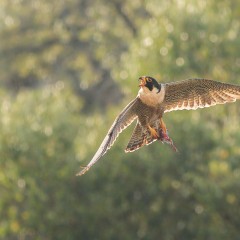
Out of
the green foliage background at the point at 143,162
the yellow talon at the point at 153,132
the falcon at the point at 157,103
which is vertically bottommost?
the yellow talon at the point at 153,132

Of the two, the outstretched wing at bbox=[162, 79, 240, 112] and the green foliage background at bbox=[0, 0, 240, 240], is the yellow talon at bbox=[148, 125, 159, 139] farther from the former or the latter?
the green foliage background at bbox=[0, 0, 240, 240]

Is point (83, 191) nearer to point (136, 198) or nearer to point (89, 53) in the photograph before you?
point (136, 198)

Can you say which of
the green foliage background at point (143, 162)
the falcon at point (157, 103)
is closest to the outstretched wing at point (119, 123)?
the falcon at point (157, 103)

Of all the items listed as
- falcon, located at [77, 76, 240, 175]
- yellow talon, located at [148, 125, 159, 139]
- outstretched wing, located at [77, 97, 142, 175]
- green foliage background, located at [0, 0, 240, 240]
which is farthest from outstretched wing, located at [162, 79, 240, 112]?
green foliage background, located at [0, 0, 240, 240]

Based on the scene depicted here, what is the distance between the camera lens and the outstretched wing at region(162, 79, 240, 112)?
11172 millimetres

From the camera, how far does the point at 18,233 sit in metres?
33.2

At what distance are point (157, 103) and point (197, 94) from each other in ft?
4.55

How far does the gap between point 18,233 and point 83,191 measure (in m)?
2.88

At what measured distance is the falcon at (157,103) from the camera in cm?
988

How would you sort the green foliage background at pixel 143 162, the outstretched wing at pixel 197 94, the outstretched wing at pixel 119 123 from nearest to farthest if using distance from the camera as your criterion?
the outstretched wing at pixel 119 123
the outstretched wing at pixel 197 94
the green foliage background at pixel 143 162

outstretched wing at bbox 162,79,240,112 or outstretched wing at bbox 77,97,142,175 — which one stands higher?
outstretched wing at bbox 162,79,240,112

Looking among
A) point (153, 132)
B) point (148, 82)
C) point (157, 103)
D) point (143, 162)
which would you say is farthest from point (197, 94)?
point (143, 162)

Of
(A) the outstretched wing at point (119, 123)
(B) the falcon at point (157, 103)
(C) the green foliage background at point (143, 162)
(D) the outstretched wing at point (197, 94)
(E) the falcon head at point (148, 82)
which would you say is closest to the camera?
(A) the outstretched wing at point (119, 123)

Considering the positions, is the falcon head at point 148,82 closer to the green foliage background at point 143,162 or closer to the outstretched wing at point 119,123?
the outstretched wing at point 119,123
